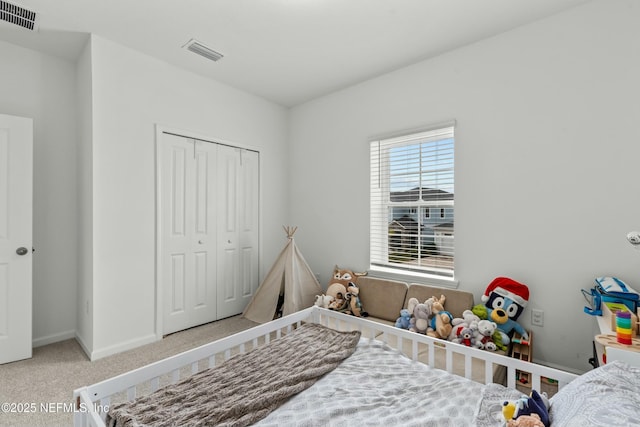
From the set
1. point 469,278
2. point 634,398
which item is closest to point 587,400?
point 634,398

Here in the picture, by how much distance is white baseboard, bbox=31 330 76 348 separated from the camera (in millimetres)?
2709

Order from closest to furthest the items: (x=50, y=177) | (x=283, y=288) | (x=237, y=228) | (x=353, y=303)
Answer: (x=50, y=177)
(x=353, y=303)
(x=283, y=288)
(x=237, y=228)

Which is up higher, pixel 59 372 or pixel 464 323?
pixel 464 323

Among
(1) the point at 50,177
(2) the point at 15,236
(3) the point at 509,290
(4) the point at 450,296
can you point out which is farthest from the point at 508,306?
(1) the point at 50,177

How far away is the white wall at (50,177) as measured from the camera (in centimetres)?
268

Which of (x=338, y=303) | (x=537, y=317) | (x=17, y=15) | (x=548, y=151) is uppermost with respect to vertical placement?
(x=17, y=15)

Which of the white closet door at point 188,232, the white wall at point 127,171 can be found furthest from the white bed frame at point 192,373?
the white closet door at point 188,232

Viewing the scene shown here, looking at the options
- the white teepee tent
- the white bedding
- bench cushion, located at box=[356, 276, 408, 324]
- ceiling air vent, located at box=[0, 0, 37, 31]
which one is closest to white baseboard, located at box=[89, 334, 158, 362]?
the white teepee tent

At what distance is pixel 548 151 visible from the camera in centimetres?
222

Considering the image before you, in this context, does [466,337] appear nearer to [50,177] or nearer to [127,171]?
[127,171]

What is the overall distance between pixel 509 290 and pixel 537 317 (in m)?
0.29

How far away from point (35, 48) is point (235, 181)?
209 centimetres

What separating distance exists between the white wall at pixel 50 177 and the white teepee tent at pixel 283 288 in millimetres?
1757

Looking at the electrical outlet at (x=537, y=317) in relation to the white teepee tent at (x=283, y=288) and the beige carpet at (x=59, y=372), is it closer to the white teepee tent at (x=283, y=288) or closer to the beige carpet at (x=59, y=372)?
the white teepee tent at (x=283, y=288)
